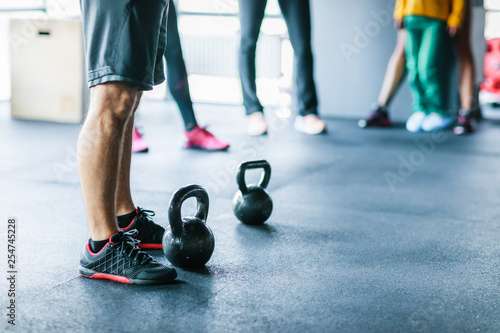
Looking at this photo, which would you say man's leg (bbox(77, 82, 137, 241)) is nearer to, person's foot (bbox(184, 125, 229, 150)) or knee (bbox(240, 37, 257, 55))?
person's foot (bbox(184, 125, 229, 150))

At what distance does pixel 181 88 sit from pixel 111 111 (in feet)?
6.34

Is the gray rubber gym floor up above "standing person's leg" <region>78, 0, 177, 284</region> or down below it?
below

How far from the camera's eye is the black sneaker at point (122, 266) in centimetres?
148

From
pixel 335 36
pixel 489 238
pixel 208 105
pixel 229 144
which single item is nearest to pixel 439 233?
pixel 489 238

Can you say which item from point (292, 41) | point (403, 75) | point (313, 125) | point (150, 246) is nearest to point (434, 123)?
point (403, 75)

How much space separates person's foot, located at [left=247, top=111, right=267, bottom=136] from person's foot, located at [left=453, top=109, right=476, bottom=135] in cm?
143

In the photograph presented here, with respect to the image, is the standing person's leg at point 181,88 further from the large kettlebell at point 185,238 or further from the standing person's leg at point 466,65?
the standing person's leg at point 466,65

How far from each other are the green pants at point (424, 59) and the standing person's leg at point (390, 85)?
93 mm

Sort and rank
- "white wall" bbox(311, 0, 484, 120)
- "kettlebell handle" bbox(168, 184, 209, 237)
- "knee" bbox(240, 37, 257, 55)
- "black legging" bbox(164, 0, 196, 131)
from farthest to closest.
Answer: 1. "white wall" bbox(311, 0, 484, 120)
2. "knee" bbox(240, 37, 257, 55)
3. "black legging" bbox(164, 0, 196, 131)
4. "kettlebell handle" bbox(168, 184, 209, 237)

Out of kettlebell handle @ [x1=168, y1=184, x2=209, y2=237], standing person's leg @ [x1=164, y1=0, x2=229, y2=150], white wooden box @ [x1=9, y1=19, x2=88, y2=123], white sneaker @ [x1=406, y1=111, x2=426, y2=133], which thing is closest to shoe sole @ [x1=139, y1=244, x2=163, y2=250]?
kettlebell handle @ [x1=168, y1=184, x2=209, y2=237]

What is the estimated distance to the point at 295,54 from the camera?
425 centimetres

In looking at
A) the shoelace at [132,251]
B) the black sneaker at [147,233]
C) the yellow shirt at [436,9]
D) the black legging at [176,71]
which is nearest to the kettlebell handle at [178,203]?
the shoelace at [132,251]

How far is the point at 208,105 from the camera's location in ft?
19.6

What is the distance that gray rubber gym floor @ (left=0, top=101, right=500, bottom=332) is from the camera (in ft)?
4.30
